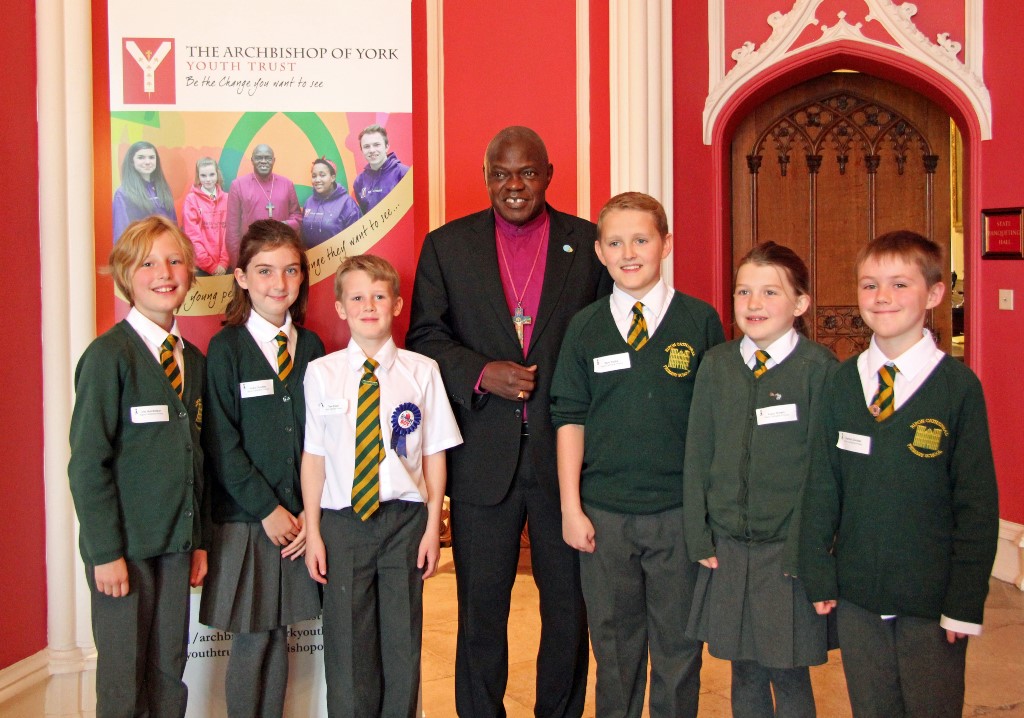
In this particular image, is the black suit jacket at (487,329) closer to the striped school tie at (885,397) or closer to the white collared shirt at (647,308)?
the white collared shirt at (647,308)

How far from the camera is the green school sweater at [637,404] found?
8.18ft

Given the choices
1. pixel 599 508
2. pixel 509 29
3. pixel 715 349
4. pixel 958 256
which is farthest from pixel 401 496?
pixel 958 256

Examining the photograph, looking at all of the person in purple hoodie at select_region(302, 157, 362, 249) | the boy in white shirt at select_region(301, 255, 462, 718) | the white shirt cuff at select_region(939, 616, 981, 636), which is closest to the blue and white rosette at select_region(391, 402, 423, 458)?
the boy in white shirt at select_region(301, 255, 462, 718)

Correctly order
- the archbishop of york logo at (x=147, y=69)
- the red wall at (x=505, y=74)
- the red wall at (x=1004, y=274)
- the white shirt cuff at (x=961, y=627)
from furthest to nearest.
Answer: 1. the red wall at (x=1004, y=274)
2. the red wall at (x=505, y=74)
3. the archbishop of york logo at (x=147, y=69)
4. the white shirt cuff at (x=961, y=627)

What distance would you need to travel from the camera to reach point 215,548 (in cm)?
268

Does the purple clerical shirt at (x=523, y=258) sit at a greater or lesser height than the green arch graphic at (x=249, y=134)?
lesser

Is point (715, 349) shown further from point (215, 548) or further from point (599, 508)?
point (215, 548)

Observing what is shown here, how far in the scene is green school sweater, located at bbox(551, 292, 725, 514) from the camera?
249cm

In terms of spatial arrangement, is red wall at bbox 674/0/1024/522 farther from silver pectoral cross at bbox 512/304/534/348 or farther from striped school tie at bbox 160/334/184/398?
striped school tie at bbox 160/334/184/398

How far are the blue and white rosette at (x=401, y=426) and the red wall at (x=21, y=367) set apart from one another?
126cm

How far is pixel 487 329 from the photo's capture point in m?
2.79

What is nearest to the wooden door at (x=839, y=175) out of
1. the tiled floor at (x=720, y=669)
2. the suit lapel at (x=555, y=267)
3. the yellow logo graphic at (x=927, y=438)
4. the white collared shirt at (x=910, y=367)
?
the tiled floor at (x=720, y=669)

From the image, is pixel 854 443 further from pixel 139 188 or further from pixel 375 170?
pixel 139 188

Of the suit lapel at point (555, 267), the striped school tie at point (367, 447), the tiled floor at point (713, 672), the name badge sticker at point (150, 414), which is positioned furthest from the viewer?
the tiled floor at point (713, 672)
